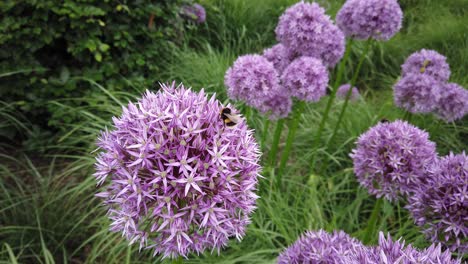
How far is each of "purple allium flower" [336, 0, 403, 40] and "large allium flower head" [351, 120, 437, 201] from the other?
1.05 meters

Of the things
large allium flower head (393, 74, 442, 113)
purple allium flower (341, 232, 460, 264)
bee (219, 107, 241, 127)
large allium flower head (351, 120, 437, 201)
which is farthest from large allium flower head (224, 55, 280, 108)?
purple allium flower (341, 232, 460, 264)

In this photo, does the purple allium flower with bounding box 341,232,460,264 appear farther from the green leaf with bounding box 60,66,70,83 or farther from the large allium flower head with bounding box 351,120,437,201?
the green leaf with bounding box 60,66,70,83

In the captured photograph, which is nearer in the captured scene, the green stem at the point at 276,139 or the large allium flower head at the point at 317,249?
the large allium flower head at the point at 317,249

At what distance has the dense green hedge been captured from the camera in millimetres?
3855

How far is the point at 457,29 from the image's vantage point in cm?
665

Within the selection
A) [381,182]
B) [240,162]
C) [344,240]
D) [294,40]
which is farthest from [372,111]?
[240,162]

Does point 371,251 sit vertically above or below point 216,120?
below

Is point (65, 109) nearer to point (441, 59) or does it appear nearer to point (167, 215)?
point (167, 215)

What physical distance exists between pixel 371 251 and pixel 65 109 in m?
3.66

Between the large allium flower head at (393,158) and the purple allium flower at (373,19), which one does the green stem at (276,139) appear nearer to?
the large allium flower head at (393,158)

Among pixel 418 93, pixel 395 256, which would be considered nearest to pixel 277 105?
pixel 418 93

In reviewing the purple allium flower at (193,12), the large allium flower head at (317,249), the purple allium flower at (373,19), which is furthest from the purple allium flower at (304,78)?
the purple allium flower at (193,12)

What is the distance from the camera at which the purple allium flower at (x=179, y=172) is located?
58.7 inches

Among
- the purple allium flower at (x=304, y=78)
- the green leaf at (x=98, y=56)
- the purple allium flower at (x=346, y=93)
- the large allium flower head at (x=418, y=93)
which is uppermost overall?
the green leaf at (x=98, y=56)
